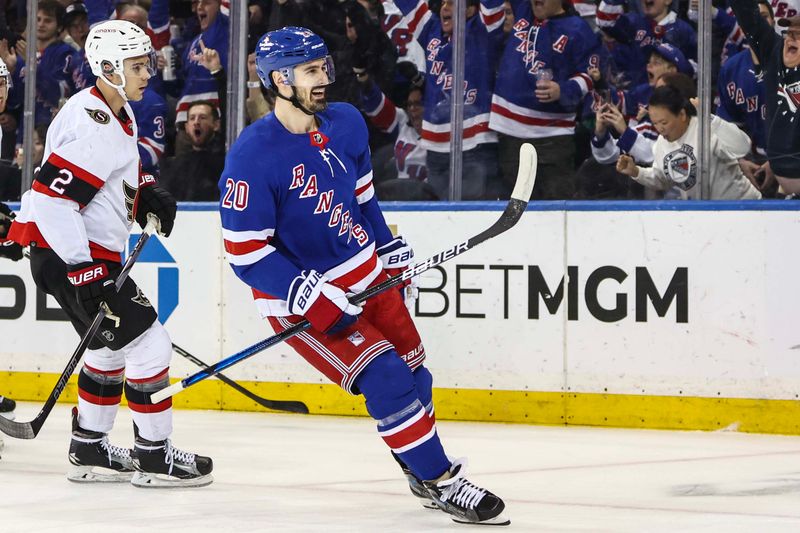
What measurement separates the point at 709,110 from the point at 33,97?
2.99m

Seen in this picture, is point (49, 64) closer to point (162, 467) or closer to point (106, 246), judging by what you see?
point (106, 246)

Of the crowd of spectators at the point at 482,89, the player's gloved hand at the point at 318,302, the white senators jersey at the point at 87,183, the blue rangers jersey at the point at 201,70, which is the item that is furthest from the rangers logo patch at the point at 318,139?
the blue rangers jersey at the point at 201,70

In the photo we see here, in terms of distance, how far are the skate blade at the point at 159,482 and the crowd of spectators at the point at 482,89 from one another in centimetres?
200

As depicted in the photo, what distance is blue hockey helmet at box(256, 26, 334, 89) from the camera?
10.7 feet

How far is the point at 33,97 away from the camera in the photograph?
612 centimetres

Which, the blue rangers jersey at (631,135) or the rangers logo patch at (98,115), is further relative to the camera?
the blue rangers jersey at (631,135)

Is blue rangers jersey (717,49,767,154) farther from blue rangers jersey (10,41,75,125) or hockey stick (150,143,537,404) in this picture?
blue rangers jersey (10,41,75,125)

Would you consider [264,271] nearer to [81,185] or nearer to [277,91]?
[277,91]

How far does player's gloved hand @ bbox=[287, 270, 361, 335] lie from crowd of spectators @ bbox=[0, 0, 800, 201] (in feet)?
7.30

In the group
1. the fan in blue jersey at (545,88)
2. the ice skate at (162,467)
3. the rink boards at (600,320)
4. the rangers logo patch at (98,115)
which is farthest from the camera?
the fan in blue jersey at (545,88)

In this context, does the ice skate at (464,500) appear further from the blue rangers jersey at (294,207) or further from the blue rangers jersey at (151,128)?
the blue rangers jersey at (151,128)

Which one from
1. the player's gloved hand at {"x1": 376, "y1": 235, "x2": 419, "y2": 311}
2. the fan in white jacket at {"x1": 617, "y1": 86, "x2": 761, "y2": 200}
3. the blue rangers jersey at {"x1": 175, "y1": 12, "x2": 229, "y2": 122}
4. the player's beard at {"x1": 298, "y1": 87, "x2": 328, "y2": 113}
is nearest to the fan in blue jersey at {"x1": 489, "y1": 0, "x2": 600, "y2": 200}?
the fan in white jacket at {"x1": 617, "y1": 86, "x2": 761, "y2": 200}

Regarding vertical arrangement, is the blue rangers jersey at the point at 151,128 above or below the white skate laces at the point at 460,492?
above

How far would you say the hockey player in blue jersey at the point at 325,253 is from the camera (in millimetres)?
3133
